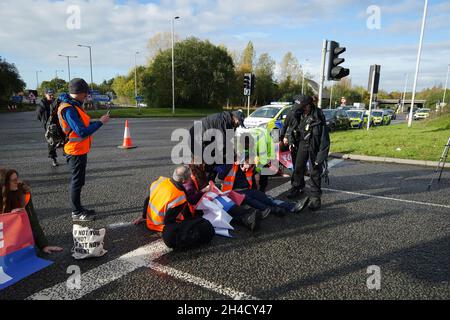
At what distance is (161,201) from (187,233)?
55 centimetres

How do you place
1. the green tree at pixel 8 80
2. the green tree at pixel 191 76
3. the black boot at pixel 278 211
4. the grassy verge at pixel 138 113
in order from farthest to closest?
the green tree at pixel 191 76 → the green tree at pixel 8 80 → the grassy verge at pixel 138 113 → the black boot at pixel 278 211

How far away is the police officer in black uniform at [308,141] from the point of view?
5176 millimetres

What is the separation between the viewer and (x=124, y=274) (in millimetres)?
3066

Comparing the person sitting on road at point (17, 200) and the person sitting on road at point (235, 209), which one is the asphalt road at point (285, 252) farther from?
the person sitting on road at point (17, 200)

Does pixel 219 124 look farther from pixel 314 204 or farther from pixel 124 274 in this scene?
pixel 124 274

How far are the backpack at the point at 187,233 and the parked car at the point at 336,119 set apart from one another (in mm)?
16906

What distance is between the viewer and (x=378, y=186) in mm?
6730

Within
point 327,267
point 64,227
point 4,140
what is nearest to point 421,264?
point 327,267

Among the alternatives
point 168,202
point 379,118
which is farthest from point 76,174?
point 379,118

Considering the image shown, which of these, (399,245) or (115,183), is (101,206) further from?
(399,245)

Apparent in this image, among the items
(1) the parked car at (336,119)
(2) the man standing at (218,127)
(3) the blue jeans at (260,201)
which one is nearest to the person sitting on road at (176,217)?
(3) the blue jeans at (260,201)

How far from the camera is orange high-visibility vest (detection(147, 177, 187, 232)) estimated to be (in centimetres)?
375

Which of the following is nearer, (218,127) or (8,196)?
(8,196)
